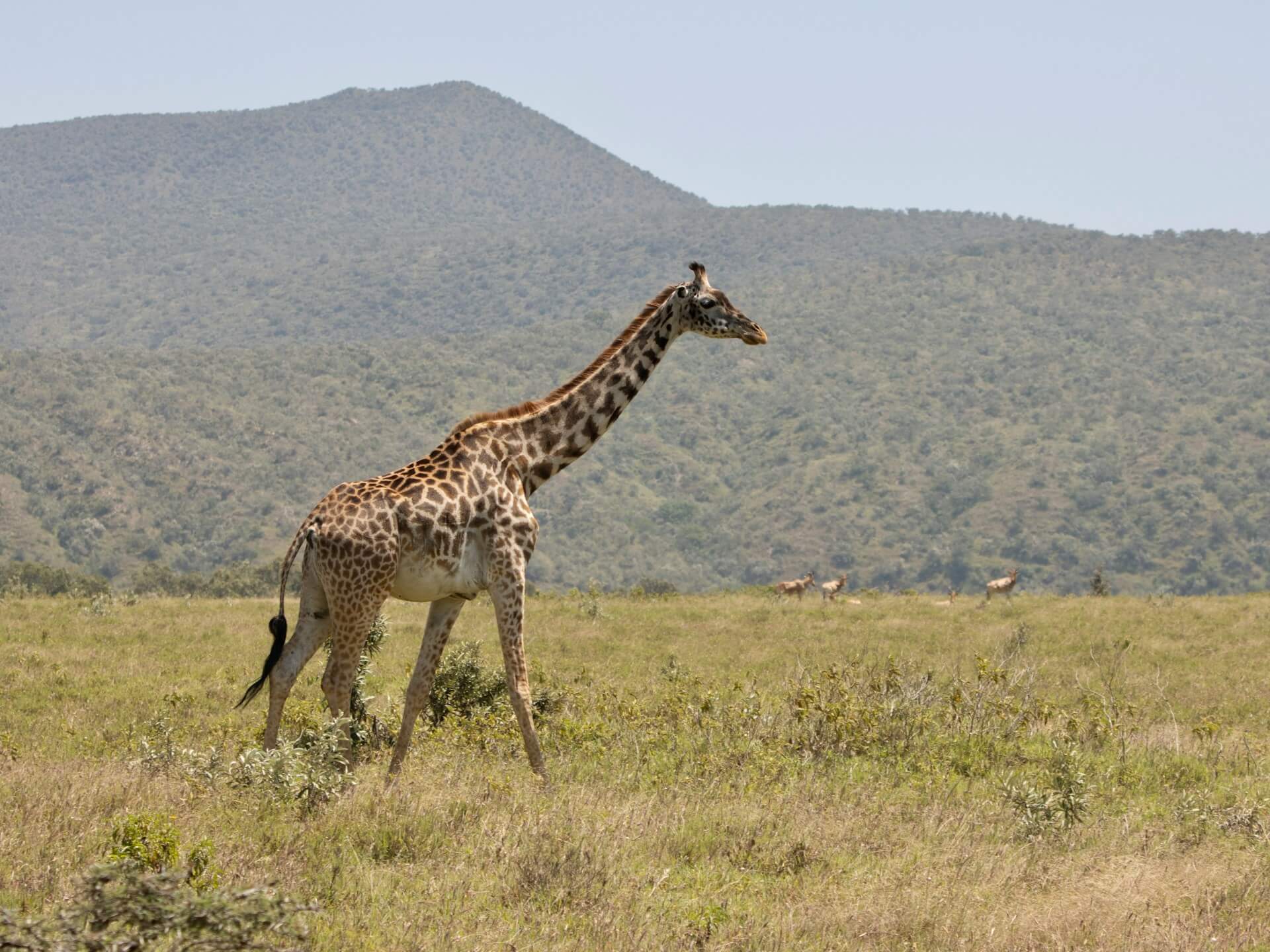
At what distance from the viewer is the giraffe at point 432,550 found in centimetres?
984

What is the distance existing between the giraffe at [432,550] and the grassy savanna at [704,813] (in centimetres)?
73

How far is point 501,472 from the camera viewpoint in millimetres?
10789

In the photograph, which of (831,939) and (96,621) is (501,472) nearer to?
(831,939)

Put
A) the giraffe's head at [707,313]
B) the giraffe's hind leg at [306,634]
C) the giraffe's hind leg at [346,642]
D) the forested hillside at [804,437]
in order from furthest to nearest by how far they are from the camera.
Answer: the forested hillside at [804,437] → the giraffe's head at [707,313] → the giraffe's hind leg at [306,634] → the giraffe's hind leg at [346,642]

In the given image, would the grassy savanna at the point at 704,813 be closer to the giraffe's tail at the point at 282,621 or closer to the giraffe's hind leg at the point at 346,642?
the giraffe's hind leg at the point at 346,642

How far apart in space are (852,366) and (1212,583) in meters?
66.9

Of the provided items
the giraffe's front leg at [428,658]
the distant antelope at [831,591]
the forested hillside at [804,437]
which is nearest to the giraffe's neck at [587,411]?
the giraffe's front leg at [428,658]

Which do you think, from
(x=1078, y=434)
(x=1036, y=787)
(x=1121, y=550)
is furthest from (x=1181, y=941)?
(x=1078, y=434)

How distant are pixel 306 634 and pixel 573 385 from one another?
2.89 meters

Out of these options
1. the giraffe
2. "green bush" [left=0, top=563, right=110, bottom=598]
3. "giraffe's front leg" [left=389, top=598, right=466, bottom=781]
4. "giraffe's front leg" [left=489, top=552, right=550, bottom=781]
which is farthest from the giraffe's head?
"green bush" [left=0, top=563, right=110, bottom=598]

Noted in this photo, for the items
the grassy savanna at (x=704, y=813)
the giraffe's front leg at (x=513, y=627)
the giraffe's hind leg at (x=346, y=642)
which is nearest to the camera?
the grassy savanna at (x=704, y=813)

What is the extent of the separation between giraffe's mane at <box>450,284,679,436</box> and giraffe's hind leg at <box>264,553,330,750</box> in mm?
1609

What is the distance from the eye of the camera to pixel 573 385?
11.5 m

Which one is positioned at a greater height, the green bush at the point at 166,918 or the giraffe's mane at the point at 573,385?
the giraffe's mane at the point at 573,385
